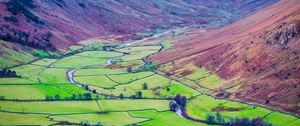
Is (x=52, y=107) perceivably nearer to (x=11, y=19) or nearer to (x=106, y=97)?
(x=106, y=97)

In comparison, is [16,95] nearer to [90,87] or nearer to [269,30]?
[90,87]

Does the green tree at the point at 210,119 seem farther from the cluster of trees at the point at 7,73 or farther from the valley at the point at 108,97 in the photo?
the cluster of trees at the point at 7,73

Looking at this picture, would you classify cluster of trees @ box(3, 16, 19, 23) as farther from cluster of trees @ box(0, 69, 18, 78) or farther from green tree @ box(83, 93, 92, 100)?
green tree @ box(83, 93, 92, 100)

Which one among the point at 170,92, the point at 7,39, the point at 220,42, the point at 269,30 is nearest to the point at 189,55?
the point at 220,42

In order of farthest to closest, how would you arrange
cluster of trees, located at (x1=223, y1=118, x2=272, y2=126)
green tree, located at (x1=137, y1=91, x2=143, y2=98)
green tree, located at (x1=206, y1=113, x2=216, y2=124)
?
green tree, located at (x1=137, y1=91, x2=143, y2=98), green tree, located at (x1=206, y1=113, x2=216, y2=124), cluster of trees, located at (x1=223, y1=118, x2=272, y2=126)

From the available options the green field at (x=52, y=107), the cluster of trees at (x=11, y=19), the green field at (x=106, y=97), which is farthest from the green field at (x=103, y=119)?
the cluster of trees at (x=11, y=19)

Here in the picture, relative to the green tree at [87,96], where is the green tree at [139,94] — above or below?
above

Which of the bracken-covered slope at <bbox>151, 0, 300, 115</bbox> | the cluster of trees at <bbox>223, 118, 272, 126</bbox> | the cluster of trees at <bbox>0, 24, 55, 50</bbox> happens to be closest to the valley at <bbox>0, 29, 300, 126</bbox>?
the cluster of trees at <bbox>223, 118, 272, 126</bbox>
